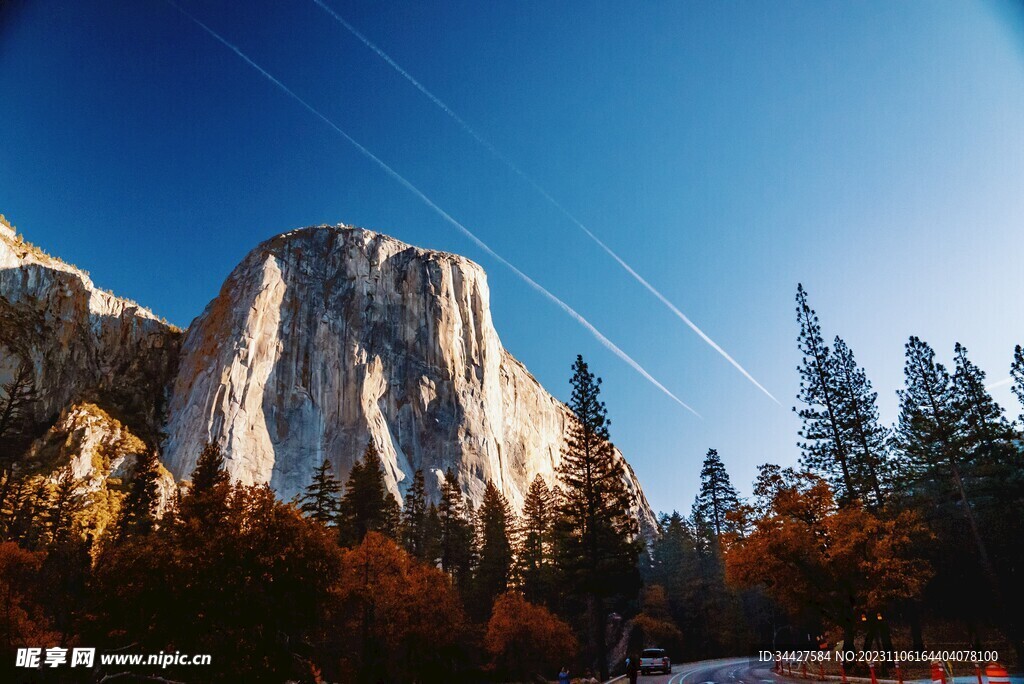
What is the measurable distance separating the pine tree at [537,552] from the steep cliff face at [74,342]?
56.8 m

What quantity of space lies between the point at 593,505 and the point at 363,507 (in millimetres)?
25046

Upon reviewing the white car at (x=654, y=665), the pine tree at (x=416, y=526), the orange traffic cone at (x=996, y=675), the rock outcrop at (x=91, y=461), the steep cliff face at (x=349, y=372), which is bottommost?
the white car at (x=654, y=665)

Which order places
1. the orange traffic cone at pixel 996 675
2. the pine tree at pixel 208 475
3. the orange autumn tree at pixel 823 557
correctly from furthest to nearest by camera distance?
the pine tree at pixel 208 475 < the orange autumn tree at pixel 823 557 < the orange traffic cone at pixel 996 675

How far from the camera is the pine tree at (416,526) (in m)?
59.5

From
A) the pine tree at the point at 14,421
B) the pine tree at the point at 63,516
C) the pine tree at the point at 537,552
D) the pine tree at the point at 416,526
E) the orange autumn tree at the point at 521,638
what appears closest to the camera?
the pine tree at the point at 14,421

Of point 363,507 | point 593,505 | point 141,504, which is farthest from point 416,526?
point 593,505

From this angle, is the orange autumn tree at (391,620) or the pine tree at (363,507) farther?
the pine tree at (363,507)

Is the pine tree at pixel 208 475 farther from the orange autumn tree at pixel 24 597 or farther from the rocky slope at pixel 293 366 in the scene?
the rocky slope at pixel 293 366

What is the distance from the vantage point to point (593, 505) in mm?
37562

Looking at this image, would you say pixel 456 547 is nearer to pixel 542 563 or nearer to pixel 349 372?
pixel 542 563

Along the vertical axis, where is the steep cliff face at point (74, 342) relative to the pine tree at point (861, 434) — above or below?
above

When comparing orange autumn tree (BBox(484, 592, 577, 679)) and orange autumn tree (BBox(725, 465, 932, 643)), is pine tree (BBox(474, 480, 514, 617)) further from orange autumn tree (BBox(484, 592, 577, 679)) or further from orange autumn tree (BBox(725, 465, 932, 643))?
orange autumn tree (BBox(725, 465, 932, 643))

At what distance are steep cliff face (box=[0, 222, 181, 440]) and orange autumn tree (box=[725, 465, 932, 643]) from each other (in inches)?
3207

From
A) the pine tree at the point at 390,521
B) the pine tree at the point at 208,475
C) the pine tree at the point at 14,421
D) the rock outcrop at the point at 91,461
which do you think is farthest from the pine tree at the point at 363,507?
the pine tree at the point at 14,421
